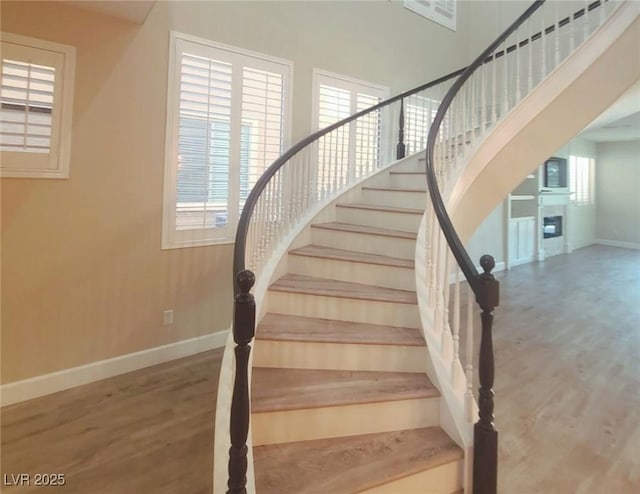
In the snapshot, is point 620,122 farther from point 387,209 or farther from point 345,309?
point 345,309

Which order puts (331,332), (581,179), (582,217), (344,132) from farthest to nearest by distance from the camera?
(582,217)
(581,179)
(344,132)
(331,332)

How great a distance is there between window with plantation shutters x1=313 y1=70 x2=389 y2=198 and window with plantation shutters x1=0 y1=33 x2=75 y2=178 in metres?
2.16

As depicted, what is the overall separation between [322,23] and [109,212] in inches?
123

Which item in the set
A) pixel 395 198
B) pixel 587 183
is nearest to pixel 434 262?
pixel 395 198

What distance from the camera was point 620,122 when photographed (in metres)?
7.14

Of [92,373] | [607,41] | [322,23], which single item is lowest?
[92,373]

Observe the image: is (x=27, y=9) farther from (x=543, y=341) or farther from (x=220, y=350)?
(x=543, y=341)

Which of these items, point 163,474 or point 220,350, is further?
point 220,350

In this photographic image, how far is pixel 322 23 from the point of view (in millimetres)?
4199

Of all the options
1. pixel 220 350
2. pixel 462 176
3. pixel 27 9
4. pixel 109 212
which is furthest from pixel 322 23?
pixel 220 350

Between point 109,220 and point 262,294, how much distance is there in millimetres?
1478

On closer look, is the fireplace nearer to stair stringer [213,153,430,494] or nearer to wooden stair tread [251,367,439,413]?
stair stringer [213,153,430,494]

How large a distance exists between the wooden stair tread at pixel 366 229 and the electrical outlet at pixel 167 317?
4.99ft

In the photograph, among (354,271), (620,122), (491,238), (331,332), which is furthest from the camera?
(620,122)
